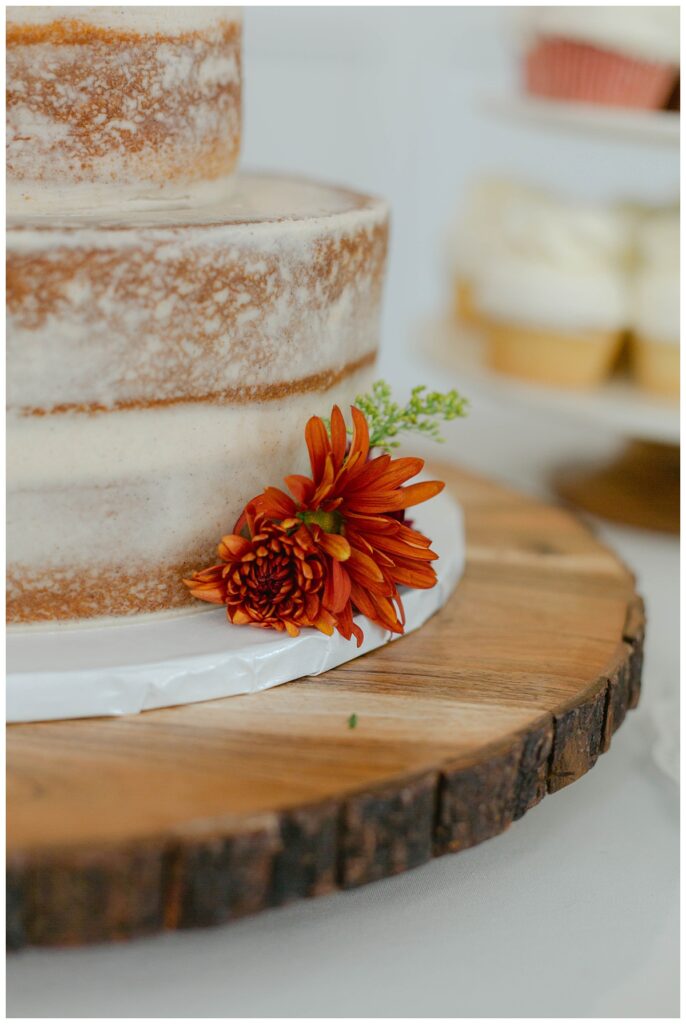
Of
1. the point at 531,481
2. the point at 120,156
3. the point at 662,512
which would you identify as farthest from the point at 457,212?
the point at 120,156

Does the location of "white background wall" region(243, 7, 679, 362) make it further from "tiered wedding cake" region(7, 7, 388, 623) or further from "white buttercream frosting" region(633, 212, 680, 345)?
"tiered wedding cake" region(7, 7, 388, 623)

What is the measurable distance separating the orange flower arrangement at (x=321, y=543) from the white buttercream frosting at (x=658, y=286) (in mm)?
646

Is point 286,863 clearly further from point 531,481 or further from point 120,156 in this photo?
point 531,481

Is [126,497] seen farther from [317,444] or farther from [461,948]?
[461,948]

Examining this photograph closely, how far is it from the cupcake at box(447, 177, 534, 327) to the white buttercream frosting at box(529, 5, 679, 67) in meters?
0.23

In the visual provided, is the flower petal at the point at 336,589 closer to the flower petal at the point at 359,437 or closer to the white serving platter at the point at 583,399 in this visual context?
the flower petal at the point at 359,437

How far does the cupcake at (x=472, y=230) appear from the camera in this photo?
1581mm

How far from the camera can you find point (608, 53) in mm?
1348

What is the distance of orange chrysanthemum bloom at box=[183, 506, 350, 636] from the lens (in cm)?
73

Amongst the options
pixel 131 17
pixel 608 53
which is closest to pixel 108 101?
pixel 131 17

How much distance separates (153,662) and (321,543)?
13 cm

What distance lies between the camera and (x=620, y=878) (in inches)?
30.2

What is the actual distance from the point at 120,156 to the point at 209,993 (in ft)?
1.63

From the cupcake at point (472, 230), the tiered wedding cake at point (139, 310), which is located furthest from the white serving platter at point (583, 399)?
the tiered wedding cake at point (139, 310)
